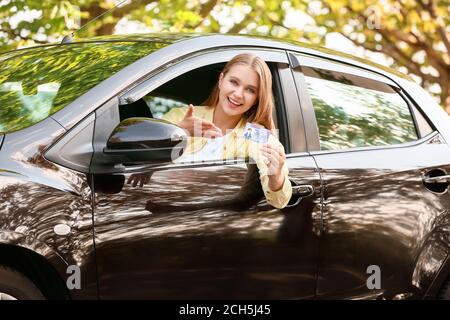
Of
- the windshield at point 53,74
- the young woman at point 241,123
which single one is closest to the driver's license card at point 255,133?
the young woman at point 241,123

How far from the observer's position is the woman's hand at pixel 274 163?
14.0 feet

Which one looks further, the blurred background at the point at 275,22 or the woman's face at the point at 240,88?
the blurred background at the point at 275,22

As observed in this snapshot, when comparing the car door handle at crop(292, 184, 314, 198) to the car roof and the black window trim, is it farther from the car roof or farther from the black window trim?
the car roof

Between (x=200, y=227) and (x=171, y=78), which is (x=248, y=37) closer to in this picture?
(x=171, y=78)

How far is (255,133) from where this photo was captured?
4312mm

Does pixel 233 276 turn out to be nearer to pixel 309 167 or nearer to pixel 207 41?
pixel 309 167

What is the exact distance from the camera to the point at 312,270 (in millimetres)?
4453

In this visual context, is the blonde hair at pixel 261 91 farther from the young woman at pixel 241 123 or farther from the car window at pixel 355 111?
the car window at pixel 355 111

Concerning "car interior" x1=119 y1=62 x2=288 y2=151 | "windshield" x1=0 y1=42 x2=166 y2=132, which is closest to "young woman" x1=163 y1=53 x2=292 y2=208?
"car interior" x1=119 y1=62 x2=288 y2=151

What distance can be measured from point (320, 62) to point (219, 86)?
632mm

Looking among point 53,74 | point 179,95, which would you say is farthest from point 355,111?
point 53,74

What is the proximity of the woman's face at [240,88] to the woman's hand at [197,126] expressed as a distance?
6.1 inches

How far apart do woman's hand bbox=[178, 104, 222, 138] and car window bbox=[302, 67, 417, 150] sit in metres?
0.58

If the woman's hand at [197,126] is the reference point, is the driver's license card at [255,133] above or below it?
below
